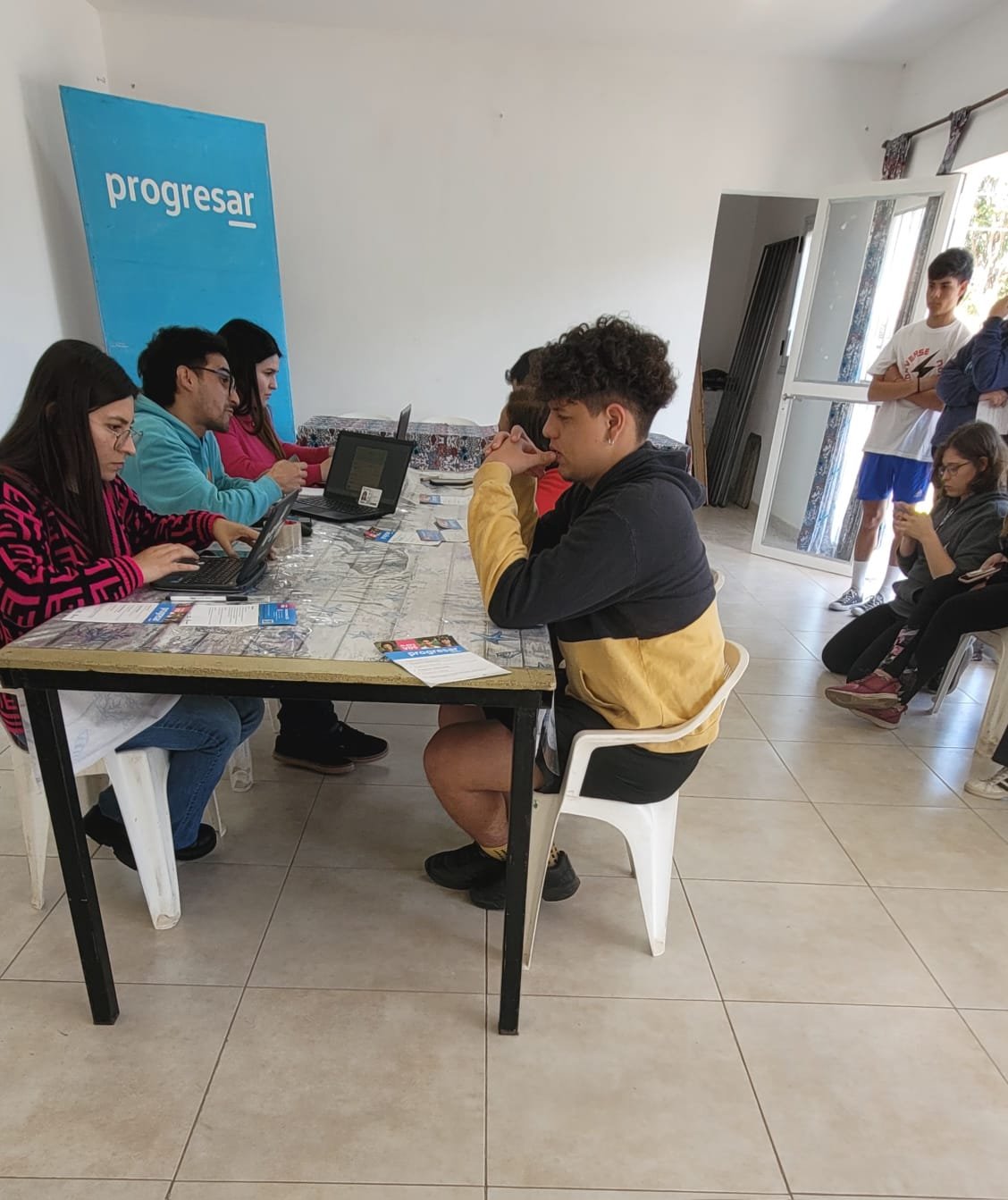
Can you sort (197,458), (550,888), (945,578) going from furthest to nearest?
(945,578) < (197,458) < (550,888)

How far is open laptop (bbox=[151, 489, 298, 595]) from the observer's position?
1.39 meters

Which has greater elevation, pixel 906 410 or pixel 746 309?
pixel 746 309

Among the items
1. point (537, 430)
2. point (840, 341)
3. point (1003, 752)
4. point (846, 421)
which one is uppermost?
point (840, 341)

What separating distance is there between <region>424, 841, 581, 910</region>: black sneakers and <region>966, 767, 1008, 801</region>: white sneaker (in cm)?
134

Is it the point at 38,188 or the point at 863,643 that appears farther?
the point at 38,188

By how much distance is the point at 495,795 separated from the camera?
61.7 inches

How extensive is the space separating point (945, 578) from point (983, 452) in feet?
1.41

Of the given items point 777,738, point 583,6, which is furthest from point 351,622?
point 583,6

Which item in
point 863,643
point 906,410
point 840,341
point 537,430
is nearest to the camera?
point 537,430

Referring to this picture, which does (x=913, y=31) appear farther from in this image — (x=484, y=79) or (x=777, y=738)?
(x=777, y=738)

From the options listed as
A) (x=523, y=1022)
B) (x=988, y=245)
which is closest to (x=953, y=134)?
(x=988, y=245)

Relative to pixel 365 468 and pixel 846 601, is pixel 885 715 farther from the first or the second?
pixel 365 468

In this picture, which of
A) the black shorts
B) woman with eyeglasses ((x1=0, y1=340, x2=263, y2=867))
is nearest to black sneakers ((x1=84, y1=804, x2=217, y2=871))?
woman with eyeglasses ((x1=0, y1=340, x2=263, y2=867))

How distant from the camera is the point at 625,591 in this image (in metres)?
1.26
